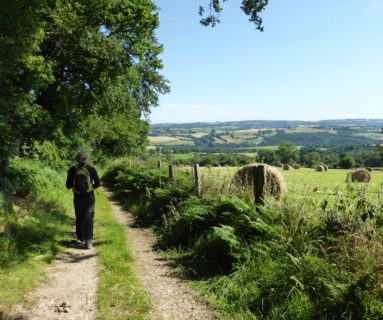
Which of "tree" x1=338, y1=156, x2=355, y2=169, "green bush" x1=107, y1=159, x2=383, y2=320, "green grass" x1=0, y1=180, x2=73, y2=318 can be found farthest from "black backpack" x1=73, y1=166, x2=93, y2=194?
"tree" x1=338, y1=156, x2=355, y2=169

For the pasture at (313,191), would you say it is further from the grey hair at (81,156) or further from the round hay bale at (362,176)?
the round hay bale at (362,176)

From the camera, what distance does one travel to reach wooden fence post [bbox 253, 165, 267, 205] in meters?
6.19

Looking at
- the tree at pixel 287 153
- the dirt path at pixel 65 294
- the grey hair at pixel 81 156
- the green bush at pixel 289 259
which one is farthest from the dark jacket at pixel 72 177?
the tree at pixel 287 153

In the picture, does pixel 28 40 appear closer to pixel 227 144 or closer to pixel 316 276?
pixel 316 276

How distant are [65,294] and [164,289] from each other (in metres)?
1.55

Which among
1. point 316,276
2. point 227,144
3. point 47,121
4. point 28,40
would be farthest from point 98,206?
point 227,144

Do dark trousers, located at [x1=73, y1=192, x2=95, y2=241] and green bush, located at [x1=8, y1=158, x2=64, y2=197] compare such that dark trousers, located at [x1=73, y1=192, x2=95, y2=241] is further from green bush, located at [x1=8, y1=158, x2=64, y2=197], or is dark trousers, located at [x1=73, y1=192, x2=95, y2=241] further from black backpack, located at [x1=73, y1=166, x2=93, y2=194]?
green bush, located at [x1=8, y1=158, x2=64, y2=197]

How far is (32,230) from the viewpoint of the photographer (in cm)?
681

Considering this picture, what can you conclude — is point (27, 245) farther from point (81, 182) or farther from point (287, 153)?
point (287, 153)

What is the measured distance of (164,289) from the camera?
495 cm

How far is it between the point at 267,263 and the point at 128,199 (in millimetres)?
9909

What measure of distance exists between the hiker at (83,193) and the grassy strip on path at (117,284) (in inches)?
17.4

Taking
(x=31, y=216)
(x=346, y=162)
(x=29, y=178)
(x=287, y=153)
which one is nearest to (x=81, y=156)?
(x=31, y=216)

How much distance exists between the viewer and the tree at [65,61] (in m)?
8.65
